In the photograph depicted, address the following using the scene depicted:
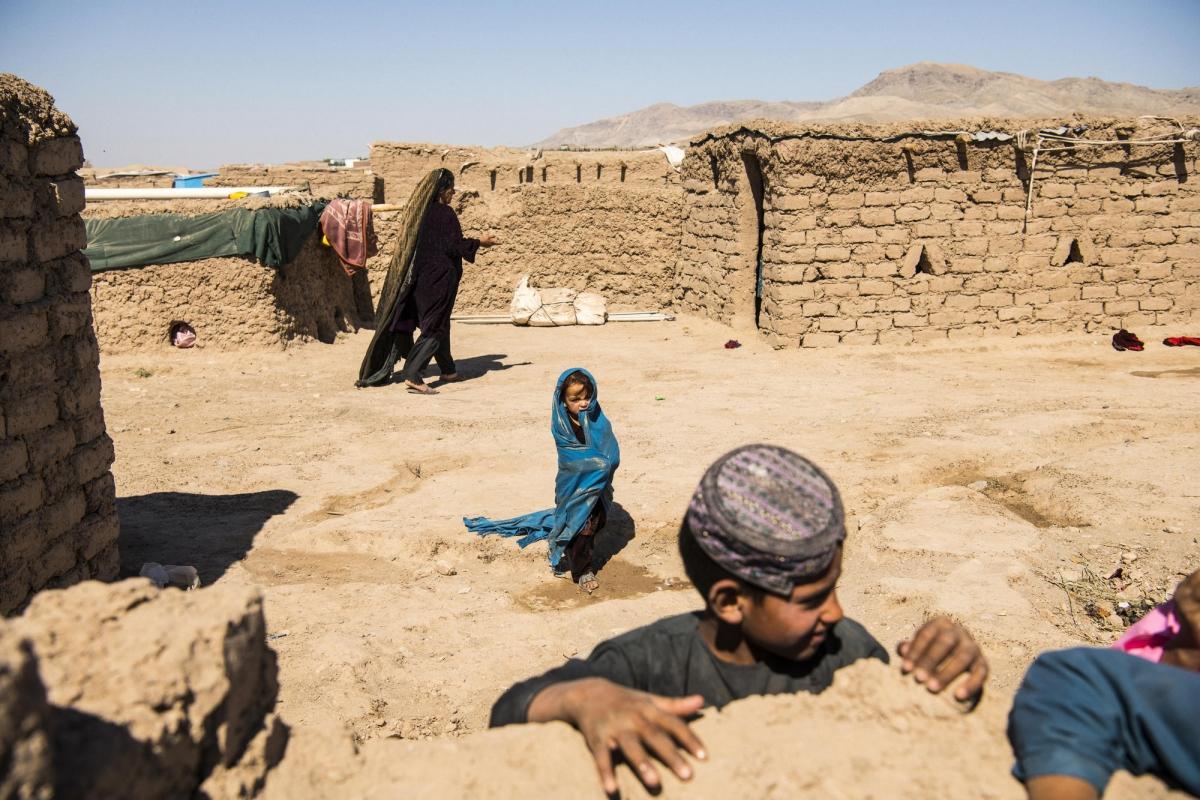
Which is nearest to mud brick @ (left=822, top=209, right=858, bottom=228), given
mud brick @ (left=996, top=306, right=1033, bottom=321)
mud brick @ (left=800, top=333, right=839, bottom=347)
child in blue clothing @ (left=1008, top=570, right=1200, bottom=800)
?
mud brick @ (left=800, top=333, right=839, bottom=347)

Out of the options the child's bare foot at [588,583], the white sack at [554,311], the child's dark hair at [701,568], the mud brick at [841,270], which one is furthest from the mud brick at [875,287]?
the child's dark hair at [701,568]

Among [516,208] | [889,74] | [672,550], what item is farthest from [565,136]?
[672,550]

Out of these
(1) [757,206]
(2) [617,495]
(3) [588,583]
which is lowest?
(3) [588,583]

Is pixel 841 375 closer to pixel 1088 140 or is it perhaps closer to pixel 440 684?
pixel 1088 140

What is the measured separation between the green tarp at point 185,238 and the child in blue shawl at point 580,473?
5.95m

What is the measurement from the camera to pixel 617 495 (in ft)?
18.7

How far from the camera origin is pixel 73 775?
1.16m

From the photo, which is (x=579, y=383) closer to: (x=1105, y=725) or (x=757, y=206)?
(x=1105, y=725)

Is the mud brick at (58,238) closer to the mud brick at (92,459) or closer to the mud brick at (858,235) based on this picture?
the mud brick at (92,459)

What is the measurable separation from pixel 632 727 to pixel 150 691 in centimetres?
71

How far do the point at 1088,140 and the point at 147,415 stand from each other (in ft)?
31.2

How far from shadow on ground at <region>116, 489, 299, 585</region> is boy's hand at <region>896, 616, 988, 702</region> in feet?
12.7

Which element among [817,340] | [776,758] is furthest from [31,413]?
[817,340]

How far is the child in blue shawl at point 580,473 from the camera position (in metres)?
4.69
